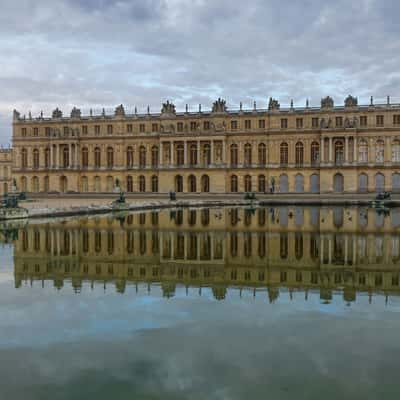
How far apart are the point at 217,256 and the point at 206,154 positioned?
196 feet

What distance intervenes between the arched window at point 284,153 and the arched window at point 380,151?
11660mm

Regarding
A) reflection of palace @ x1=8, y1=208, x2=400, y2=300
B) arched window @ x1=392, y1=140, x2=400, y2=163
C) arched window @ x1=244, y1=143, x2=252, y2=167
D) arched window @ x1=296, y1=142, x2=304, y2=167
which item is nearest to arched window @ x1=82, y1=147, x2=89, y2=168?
arched window @ x1=244, y1=143, x2=252, y2=167

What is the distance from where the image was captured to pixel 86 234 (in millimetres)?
22766

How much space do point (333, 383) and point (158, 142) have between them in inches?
2846

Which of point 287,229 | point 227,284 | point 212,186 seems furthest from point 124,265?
point 212,186

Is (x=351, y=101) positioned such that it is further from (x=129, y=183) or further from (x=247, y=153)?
(x=129, y=183)

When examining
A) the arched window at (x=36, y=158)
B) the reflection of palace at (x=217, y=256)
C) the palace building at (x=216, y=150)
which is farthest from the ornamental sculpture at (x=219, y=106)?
the reflection of palace at (x=217, y=256)

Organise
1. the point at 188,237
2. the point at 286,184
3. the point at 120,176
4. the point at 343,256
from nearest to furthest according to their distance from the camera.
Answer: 1. the point at 343,256
2. the point at 188,237
3. the point at 286,184
4. the point at 120,176

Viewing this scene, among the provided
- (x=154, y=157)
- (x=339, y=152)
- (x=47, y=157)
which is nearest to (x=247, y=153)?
(x=339, y=152)

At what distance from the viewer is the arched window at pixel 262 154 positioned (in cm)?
7450

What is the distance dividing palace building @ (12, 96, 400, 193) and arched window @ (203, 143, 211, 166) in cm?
14

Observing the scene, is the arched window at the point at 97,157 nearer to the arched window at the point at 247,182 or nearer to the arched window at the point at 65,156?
the arched window at the point at 65,156

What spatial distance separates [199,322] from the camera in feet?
29.9

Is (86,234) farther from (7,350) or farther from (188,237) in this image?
(7,350)
